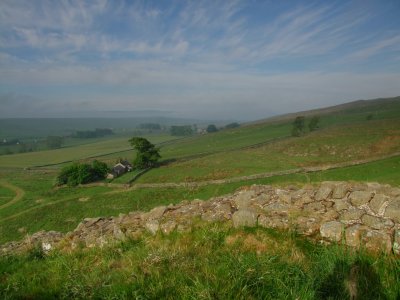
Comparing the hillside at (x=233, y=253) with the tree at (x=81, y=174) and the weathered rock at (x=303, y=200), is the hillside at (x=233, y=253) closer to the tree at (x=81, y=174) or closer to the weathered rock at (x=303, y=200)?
the weathered rock at (x=303, y=200)

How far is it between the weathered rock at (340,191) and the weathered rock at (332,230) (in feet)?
5.57

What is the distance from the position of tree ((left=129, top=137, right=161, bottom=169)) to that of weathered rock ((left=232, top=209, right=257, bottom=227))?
5933 cm

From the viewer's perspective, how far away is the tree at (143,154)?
6569cm

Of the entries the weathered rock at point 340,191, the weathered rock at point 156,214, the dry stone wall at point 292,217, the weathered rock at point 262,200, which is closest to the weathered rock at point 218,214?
the dry stone wall at point 292,217

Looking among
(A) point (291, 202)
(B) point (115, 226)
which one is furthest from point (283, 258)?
(B) point (115, 226)

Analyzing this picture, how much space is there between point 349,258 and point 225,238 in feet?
8.97

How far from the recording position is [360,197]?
7734 millimetres

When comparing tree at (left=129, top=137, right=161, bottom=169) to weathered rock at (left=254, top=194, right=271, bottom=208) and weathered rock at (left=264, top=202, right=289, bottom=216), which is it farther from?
weathered rock at (left=264, top=202, right=289, bottom=216)

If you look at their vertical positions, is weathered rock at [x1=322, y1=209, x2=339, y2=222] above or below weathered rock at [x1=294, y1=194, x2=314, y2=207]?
below

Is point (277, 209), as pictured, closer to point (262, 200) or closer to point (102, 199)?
point (262, 200)

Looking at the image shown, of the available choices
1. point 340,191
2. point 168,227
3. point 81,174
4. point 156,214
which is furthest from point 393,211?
point 81,174

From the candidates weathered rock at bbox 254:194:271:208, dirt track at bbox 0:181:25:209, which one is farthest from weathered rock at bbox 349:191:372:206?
dirt track at bbox 0:181:25:209

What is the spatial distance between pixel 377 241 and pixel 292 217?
6.77 ft

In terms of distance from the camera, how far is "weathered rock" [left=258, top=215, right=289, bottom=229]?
7.42 m
